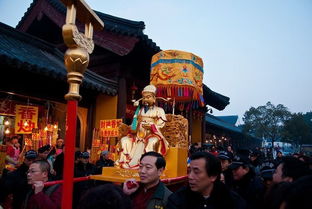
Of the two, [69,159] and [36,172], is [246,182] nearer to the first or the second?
[69,159]

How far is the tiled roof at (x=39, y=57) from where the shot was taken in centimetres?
650

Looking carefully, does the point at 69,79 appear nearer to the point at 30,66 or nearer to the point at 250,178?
the point at 250,178

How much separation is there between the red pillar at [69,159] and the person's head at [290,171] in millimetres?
1925

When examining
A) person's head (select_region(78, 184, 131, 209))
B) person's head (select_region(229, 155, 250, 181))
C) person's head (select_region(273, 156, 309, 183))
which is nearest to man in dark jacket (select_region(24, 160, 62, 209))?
person's head (select_region(78, 184, 131, 209))

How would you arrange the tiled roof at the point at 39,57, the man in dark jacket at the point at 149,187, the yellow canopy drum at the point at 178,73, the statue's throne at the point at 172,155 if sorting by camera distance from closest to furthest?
the man in dark jacket at the point at 149,187 < the statue's throne at the point at 172,155 < the tiled roof at the point at 39,57 < the yellow canopy drum at the point at 178,73

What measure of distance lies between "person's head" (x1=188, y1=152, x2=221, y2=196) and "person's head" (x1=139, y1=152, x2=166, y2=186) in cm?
54

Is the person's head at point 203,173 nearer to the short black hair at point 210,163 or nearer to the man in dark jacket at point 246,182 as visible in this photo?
the short black hair at point 210,163

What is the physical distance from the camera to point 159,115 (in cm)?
569

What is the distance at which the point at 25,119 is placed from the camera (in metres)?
9.35

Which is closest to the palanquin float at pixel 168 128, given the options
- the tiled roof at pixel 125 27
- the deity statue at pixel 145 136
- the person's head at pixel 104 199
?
the deity statue at pixel 145 136

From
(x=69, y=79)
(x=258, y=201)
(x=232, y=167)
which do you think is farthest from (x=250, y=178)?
(x=69, y=79)

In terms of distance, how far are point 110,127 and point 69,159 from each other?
6.28 m

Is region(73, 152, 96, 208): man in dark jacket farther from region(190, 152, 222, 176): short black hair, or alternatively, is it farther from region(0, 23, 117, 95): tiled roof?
region(0, 23, 117, 95): tiled roof

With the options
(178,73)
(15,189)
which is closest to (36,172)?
(15,189)
